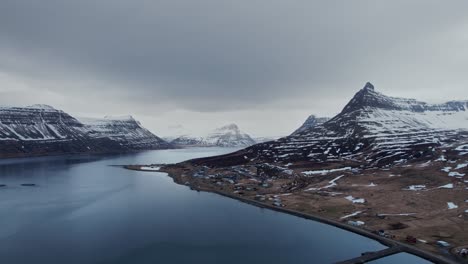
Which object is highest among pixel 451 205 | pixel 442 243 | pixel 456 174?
pixel 456 174

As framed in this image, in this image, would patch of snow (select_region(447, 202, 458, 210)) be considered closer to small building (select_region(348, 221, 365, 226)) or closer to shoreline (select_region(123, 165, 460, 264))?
small building (select_region(348, 221, 365, 226))

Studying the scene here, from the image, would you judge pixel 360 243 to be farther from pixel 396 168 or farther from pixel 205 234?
pixel 396 168

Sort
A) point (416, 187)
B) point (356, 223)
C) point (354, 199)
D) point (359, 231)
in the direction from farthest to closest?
1. point (416, 187)
2. point (354, 199)
3. point (356, 223)
4. point (359, 231)

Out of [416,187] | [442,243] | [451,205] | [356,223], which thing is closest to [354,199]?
[451,205]

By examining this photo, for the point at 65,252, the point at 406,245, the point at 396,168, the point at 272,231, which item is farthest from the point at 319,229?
the point at 396,168

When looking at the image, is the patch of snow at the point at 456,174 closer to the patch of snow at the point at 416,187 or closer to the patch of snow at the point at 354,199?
the patch of snow at the point at 416,187

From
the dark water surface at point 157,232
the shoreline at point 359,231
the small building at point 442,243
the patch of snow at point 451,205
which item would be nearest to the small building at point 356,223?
the shoreline at point 359,231

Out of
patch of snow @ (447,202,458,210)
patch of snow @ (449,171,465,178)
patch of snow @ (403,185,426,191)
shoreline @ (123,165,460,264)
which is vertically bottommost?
shoreline @ (123,165,460,264)

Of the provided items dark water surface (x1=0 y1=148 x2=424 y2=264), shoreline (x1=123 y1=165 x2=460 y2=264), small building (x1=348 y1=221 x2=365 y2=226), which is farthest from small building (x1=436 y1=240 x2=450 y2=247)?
small building (x1=348 y1=221 x2=365 y2=226)

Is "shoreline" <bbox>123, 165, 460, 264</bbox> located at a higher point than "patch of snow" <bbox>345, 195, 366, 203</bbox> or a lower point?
lower

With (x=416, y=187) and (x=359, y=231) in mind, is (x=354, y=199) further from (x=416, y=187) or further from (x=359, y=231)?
(x=359, y=231)
